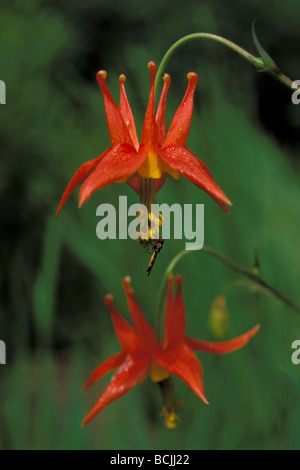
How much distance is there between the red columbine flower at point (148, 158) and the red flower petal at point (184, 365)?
416 mm

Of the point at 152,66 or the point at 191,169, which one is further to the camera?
the point at 152,66

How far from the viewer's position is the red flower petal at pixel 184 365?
1484 mm

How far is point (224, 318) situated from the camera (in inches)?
73.5

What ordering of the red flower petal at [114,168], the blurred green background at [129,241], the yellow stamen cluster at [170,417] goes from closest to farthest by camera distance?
the red flower petal at [114,168] → the yellow stamen cluster at [170,417] → the blurred green background at [129,241]

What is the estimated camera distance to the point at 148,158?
4.33 ft

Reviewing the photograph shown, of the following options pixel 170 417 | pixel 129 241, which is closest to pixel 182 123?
pixel 170 417

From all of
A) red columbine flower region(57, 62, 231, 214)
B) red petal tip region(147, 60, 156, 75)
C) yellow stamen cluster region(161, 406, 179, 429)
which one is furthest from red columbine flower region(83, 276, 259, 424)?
red petal tip region(147, 60, 156, 75)

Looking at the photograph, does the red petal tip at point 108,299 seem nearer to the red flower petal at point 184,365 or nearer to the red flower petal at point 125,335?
the red flower petal at point 125,335

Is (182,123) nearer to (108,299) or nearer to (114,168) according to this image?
(114,168)

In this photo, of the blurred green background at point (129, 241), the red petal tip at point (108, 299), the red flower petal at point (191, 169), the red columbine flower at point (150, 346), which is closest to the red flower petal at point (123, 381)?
the red columbine flower at point (150, 346)

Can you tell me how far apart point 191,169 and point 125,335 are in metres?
0.56

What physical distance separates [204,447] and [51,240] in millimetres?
1146

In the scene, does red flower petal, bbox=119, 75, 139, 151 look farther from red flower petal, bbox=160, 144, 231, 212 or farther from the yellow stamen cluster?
the yellow stamen cluster

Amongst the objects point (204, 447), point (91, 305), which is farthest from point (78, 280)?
point (204, 447)
